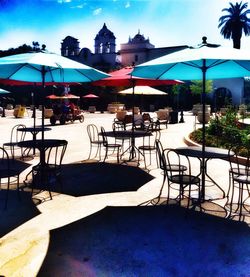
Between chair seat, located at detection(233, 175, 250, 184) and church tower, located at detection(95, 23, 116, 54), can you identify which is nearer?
chair seat, located at detection(233, 175, 250, 184)

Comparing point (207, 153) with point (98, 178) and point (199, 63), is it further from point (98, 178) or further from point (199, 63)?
point (98, 178)

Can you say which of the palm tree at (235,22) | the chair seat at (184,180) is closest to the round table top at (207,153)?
the chair seat at (184,180)

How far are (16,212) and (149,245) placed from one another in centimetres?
208

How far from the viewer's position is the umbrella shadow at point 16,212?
4.09m

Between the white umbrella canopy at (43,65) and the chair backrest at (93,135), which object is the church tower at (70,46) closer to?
the chair backrest at (93,135)

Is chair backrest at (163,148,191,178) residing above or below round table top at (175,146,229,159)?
below

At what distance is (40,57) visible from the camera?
5129mm

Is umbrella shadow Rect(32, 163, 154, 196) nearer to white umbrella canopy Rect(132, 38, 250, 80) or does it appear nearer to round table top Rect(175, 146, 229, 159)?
round table top Rect(175, 146, 229, 159)

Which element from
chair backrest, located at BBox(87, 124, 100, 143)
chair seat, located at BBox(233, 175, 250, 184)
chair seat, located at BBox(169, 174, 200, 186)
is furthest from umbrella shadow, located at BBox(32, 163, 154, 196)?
chair seat, located at BBox(233, 175, 250, 184)

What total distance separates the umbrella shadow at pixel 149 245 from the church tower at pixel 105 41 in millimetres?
49887

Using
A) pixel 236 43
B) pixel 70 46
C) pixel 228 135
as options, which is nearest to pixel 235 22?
pixel 236 43

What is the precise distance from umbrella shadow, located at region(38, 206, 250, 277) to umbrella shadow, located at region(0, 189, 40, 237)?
63 cm

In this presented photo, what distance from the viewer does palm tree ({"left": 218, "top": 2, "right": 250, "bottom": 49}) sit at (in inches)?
1791

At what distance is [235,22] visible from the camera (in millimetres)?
45719
